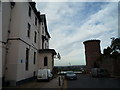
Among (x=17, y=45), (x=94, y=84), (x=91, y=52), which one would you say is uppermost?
(x=91, y=52)

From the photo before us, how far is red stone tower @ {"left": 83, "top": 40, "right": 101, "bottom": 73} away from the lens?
162 ft

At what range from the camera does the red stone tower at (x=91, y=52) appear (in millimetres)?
49347

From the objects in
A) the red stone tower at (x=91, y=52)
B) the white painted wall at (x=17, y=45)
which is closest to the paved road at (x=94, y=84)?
the white painted wall at (x=17, y=45)

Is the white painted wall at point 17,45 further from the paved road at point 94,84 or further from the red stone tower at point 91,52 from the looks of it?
the red stone tower at point 91,52

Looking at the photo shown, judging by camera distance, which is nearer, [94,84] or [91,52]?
[94,84]

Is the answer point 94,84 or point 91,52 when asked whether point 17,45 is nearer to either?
point 94,84

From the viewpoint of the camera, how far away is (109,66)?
36031 mm

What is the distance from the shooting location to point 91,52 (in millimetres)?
50250

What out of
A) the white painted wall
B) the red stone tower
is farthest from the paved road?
the red stone tower

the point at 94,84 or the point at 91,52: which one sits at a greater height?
the point at 91,52

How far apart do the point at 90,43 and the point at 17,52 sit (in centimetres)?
3813

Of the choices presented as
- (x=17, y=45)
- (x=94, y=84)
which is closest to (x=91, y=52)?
(x=94, y=84)

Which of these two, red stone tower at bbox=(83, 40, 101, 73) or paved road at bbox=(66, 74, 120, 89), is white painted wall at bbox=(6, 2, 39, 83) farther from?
red stone tower at bbox=(83, 40, 101, 73)

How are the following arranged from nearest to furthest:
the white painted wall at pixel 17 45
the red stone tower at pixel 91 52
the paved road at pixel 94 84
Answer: the paved road at pixel 94 84, the white painted wall at pixel 17 45, the red stone tower at pixel 91 52
